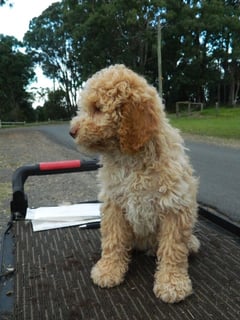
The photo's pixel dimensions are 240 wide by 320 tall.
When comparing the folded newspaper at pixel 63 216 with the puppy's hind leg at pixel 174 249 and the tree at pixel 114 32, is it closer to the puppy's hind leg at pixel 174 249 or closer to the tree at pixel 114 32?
the puppy's hind leg at pixel 174 249

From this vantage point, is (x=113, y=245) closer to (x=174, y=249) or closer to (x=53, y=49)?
(x=174, y=249)

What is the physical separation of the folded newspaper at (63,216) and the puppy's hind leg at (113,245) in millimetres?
1104

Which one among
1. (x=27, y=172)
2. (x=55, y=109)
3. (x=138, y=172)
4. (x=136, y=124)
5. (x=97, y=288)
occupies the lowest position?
(x=55, y=109)

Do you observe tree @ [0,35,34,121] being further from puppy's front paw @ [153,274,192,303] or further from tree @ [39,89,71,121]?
puppy's front paw @ [153,274,192,303]

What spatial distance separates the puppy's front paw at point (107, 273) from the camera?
2.87 m

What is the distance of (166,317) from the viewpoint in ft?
7.98

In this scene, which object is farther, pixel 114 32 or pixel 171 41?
pixel 171 41

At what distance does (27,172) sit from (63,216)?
1.91ft

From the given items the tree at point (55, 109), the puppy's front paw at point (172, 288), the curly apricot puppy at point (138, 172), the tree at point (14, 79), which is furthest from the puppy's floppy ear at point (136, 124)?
the tree at point (55, 109)

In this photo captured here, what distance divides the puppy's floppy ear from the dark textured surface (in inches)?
36.6

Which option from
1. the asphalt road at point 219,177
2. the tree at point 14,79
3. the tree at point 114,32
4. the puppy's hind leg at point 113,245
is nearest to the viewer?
the puppy's hind leg at point 113,245

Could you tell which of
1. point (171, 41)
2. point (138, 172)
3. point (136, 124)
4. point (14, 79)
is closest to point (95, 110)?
point (136, 124)

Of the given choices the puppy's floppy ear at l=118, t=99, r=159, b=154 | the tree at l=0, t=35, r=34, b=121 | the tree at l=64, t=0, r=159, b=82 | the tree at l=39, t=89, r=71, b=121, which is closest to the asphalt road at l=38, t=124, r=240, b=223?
the puppy's floppy ear at l=118, t=99, r=159, b=154

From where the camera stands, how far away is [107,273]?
290 centimetres
